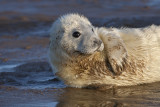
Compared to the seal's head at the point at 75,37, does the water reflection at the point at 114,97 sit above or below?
below

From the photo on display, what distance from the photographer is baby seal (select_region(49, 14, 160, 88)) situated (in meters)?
5.23

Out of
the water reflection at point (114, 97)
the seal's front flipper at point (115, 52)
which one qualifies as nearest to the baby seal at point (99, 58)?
the seal's front flipper at point (115, 52)

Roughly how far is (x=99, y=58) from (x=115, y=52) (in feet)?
0.74

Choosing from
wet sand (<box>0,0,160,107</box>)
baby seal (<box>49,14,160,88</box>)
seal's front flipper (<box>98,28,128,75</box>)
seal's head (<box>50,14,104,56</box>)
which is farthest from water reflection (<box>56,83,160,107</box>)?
seal's head (<box>50,14,104,56</box>)

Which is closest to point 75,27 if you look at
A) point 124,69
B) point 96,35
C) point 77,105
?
point 96,35

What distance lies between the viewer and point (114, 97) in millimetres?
4848

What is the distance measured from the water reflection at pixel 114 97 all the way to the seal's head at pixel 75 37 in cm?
52

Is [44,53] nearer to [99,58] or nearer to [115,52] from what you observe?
[99,58]

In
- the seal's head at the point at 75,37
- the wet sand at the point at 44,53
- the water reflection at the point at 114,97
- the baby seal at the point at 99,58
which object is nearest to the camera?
the water reflection at the point at 114,97

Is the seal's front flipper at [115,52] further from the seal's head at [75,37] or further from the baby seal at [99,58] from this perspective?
the seal's head at [75,37]

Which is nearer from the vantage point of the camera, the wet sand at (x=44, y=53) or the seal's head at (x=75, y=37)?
the wet sand at (x=44, y=53)

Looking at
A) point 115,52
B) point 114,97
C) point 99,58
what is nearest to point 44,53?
point 99,58

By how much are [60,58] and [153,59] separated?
1247 millimetres

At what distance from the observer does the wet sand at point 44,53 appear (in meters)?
4.82
